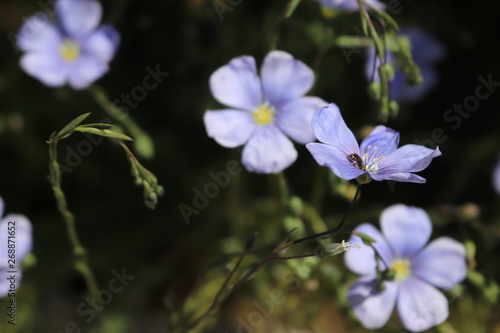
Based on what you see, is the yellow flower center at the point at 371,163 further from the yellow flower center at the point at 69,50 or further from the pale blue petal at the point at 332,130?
the yellow flower center at the point at 69,50

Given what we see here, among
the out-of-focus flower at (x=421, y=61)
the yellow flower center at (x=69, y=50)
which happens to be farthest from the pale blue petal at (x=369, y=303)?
the yellow flower center at (x=69, y=50)

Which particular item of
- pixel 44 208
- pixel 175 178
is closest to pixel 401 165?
pixel 175 178

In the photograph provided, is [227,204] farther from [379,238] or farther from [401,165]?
[401,165]

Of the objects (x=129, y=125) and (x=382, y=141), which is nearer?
(x=382, y=141)

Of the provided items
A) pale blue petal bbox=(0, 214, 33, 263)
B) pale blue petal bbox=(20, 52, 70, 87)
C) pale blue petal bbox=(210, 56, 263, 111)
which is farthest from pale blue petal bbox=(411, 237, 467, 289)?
pale blue petal bbox=(20, 52, 70, 87)

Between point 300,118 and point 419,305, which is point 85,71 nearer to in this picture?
point 300,118

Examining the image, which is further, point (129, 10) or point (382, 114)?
point (129, 10)

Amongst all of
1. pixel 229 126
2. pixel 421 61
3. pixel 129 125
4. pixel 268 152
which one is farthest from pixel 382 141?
pixel 421 61
